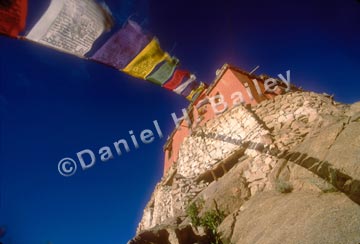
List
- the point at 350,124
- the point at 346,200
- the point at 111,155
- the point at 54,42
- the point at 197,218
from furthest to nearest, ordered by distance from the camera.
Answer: the point at 111,155
the point at 197,218
the point at 350,124
the point at 54,42
the point at 346,200

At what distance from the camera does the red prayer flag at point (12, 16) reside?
20.3 ft

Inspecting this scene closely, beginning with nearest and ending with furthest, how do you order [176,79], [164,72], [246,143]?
[164,72] → [176,79] → [246,143]

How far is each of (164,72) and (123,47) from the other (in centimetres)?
285

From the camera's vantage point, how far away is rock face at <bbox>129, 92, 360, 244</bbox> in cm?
655

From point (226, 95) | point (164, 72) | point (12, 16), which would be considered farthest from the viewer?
point (226, 95)

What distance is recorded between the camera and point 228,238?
9305mm

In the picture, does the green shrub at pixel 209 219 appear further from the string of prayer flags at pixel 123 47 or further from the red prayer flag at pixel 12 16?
the red prayer flag at pixel 12 16

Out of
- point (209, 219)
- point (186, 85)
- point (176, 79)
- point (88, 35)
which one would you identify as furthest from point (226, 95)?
point (88, 35)

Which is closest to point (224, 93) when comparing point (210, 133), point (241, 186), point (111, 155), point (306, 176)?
point (210, 133)

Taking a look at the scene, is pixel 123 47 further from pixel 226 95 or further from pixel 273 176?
pixel 226 95

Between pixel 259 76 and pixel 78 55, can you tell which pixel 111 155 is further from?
pixel 259 76

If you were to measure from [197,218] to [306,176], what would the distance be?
517cm

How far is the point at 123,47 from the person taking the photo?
9.54 meters

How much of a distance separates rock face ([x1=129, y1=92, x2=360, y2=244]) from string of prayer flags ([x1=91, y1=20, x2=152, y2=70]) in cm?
650
